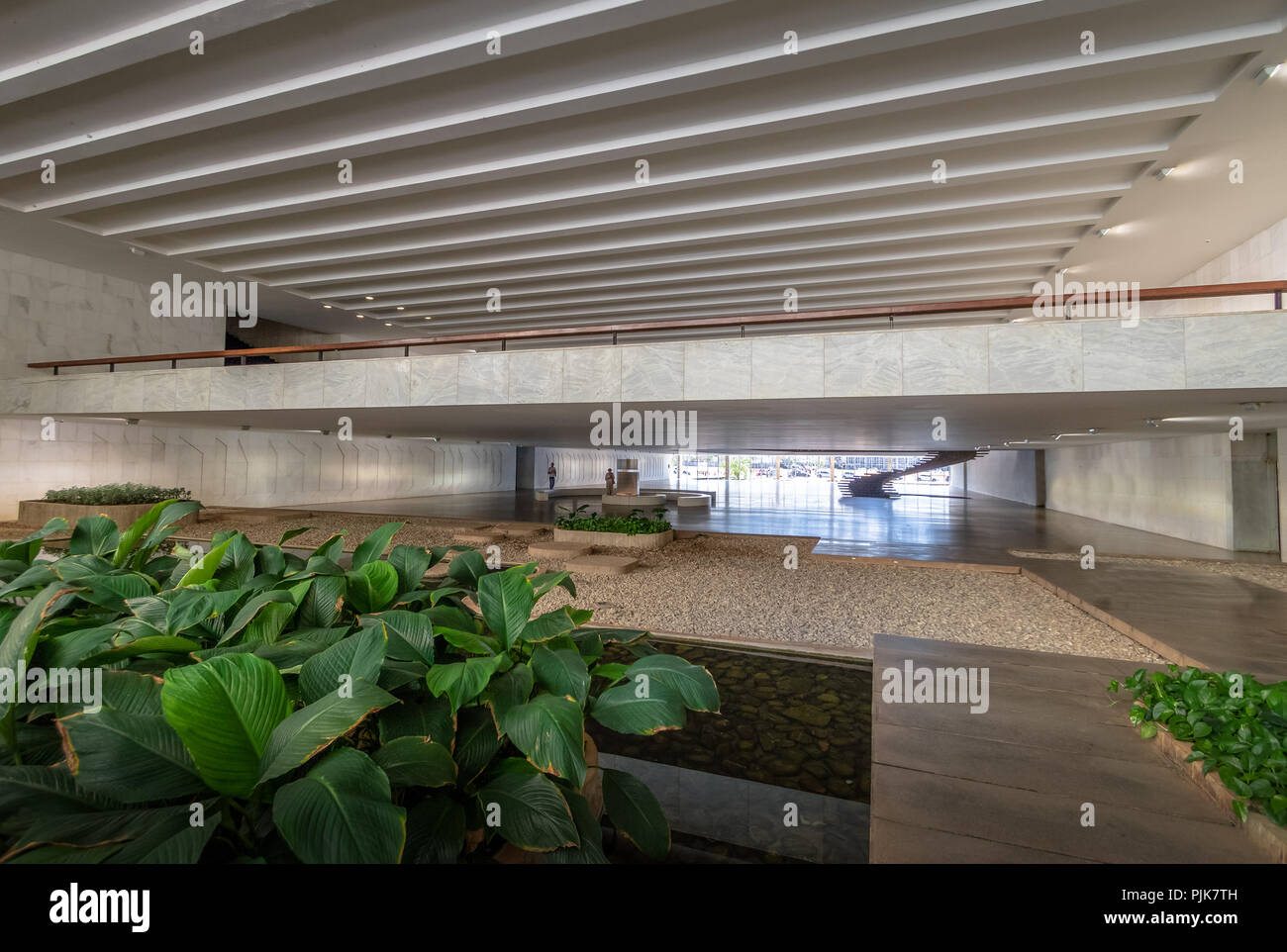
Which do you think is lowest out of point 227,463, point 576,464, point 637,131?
point 576,464

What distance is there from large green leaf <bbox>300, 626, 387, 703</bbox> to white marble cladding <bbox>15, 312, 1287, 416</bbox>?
5.79 meters

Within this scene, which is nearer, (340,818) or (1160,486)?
(340,818)

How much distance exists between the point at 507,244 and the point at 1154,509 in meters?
14.1

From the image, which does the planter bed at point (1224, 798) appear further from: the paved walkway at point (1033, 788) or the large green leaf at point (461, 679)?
the large green leaf at point (461, 679)

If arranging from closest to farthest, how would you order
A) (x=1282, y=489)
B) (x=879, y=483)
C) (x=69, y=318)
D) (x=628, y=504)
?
1. (x=1282, y=489)
2. (x=628, y=504)
3. (x=69, y=318)
4. (x=879, y=483)

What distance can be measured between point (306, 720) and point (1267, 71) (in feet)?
27.6

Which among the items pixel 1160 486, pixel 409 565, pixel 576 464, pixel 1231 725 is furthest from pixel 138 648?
pixel 576 464

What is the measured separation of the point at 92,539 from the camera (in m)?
2.37

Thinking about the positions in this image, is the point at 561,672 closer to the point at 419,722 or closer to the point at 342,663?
the point at 419,722

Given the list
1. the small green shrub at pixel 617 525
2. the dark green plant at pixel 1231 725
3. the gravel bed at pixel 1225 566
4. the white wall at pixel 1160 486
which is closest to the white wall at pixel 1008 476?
the white wall at pixel 1160 486

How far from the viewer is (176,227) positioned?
30.6 ft

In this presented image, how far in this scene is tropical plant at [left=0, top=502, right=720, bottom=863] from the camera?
3.06 feet

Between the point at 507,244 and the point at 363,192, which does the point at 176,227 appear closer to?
the point at 363,192
